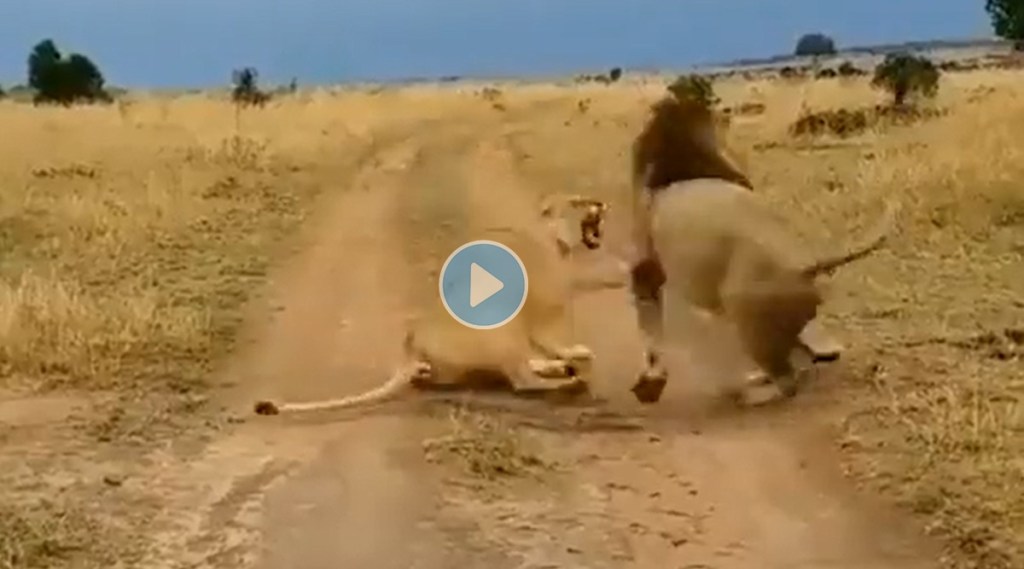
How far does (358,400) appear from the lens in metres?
6.25

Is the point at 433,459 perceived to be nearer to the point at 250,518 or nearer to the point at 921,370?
the point at 250,518

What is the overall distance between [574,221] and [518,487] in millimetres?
3933

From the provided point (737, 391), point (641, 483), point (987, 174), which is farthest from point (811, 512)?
point (987, 174)

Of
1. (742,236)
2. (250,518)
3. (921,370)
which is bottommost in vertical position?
(250,518)

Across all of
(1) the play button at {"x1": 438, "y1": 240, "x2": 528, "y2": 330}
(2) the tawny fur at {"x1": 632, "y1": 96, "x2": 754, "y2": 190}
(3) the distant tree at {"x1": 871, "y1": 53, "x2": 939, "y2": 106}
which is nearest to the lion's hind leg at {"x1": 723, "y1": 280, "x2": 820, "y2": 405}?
(2) the tawny fur at {"x1": 632, "y1": 96, "x2": 754, "y2": 190}

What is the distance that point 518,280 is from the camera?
6422 millimetres

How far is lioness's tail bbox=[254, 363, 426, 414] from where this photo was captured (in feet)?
20.3

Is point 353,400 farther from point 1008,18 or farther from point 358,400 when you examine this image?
point 1008,18

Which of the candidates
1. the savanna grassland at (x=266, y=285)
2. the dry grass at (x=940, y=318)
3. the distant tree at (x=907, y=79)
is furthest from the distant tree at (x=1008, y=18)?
the dry grass at (x=940, y=318)

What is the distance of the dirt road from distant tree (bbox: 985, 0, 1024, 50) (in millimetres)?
23873

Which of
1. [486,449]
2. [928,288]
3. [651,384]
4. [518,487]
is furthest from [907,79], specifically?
[518,487]

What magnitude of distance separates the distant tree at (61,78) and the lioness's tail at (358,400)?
25.9 m

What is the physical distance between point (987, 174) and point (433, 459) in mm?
6995

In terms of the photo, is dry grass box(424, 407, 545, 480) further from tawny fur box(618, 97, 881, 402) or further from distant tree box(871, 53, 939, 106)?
distant tree box(871, 53, 939, 106)
